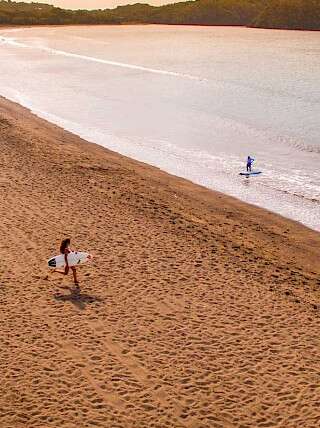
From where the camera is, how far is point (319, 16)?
128750mm

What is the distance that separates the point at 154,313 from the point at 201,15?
175976mm

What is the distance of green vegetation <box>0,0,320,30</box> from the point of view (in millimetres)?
132750

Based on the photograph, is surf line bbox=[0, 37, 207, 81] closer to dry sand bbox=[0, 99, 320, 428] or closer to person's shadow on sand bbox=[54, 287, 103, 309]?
dry sand bbox=[0, 99, 320, 428]

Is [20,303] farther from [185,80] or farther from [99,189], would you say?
[185,80]

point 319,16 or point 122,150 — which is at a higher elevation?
point 319,16

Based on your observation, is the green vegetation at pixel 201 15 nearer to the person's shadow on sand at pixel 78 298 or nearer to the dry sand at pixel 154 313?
the dry sand at pixel 154 313

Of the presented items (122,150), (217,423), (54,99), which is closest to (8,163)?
(122,150)

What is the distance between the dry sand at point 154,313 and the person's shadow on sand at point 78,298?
0.04m

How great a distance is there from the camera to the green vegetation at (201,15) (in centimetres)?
13275

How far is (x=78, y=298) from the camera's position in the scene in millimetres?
11320

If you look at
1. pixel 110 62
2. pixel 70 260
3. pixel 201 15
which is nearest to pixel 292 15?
pixel 201 15

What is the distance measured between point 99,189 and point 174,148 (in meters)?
9.35

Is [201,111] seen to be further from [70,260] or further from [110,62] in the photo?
[110,62]

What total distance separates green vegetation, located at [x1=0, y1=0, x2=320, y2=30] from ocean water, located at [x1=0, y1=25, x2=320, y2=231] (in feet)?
206
